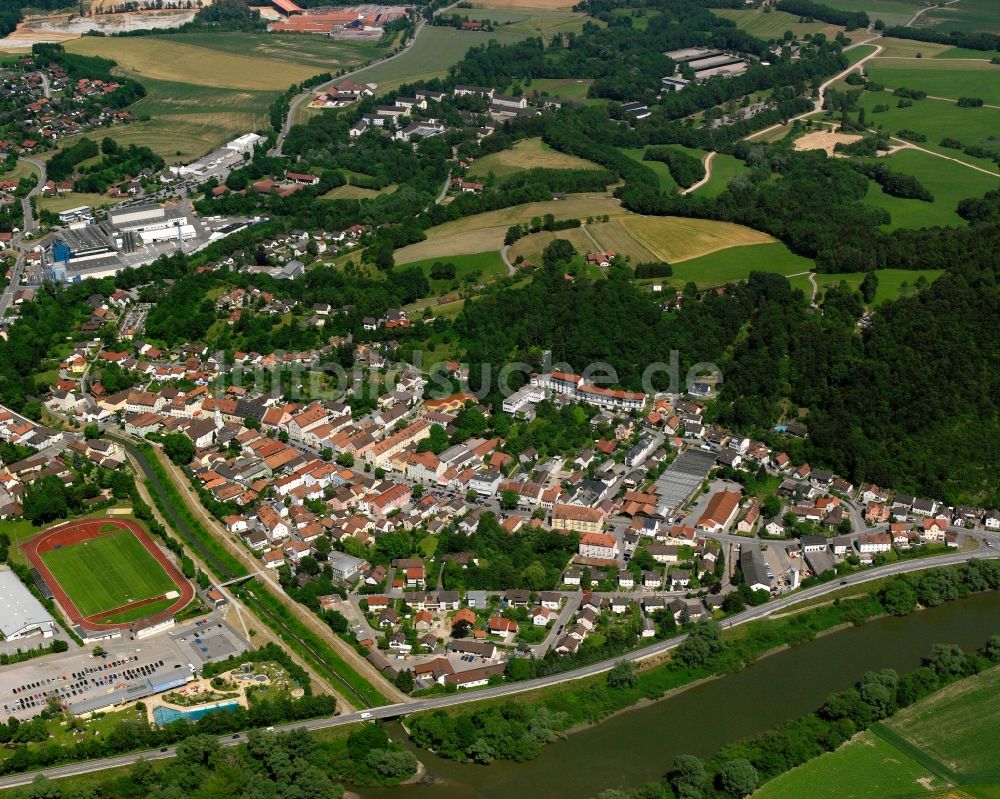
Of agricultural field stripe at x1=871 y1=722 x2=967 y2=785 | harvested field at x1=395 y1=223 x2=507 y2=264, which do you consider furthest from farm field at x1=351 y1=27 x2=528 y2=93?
agricultural field stripe at x1=871 y1=722 x2=967 y2=785

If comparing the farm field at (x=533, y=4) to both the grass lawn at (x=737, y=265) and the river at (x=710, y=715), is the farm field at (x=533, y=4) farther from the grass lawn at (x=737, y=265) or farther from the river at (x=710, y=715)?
the river at (x=710, y=715)

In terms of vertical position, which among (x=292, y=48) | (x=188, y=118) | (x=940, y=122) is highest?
(x=292, y=48)

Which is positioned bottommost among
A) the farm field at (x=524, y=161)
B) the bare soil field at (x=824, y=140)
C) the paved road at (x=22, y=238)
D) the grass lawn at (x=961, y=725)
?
the grass lawn at (x=961, y=725)

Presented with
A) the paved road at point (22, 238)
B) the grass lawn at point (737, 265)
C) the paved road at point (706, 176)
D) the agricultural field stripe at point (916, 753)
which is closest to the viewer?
the agricultural field stripe at point (916, 753)

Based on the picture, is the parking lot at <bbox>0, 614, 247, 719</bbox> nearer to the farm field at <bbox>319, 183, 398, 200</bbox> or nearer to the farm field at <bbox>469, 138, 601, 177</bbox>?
the farm field at <bbox>319, 183, 398, 200</bbox>

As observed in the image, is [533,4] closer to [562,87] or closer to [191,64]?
[562,87]

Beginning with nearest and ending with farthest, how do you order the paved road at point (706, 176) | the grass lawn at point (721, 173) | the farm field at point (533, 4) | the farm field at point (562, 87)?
1. the grass lawn at point (721, 173)
2. the paved road at point (706, 176)
3. the farm field at point (562, 87)
4. the farm field at point (533, 4)

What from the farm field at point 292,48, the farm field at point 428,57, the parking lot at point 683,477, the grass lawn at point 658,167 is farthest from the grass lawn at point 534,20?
the parking lot at point 683,477

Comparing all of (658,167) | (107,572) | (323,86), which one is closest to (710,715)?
(107,572)
